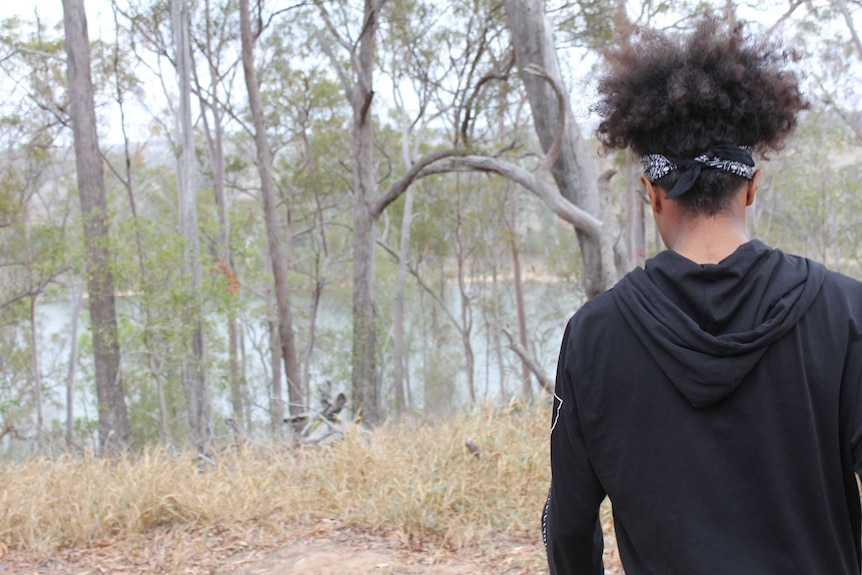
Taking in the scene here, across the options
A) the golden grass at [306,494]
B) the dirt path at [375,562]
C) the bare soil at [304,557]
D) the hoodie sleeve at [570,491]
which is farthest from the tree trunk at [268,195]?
the hoodie sleeve at [570,491]

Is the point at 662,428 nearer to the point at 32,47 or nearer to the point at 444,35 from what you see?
the point at 444,35

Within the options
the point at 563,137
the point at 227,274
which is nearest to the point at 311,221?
the point at 227,274

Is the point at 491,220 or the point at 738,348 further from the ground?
the point at 491,220

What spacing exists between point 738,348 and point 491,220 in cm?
2565

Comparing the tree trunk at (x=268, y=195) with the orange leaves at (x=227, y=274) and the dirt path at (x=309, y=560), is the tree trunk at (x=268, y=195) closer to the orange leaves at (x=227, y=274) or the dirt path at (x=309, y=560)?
the orange leaves at (x=227, y=274)

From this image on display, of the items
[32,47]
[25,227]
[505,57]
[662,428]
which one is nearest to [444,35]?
[505,57]

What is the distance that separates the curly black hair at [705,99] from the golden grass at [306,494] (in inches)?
132

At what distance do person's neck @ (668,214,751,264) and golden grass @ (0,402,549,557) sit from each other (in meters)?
3.33

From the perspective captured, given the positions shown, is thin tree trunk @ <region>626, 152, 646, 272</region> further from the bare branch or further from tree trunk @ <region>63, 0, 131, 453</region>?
tree trunk @ <region>63, 0, 131, 453</region>

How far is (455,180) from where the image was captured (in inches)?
1024

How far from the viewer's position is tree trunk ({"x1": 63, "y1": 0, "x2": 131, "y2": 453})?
45.9 feet

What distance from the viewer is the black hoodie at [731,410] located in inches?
44.1

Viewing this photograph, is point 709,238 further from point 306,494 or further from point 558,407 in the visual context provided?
point 306,494

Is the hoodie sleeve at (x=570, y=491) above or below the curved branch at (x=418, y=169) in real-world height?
below
